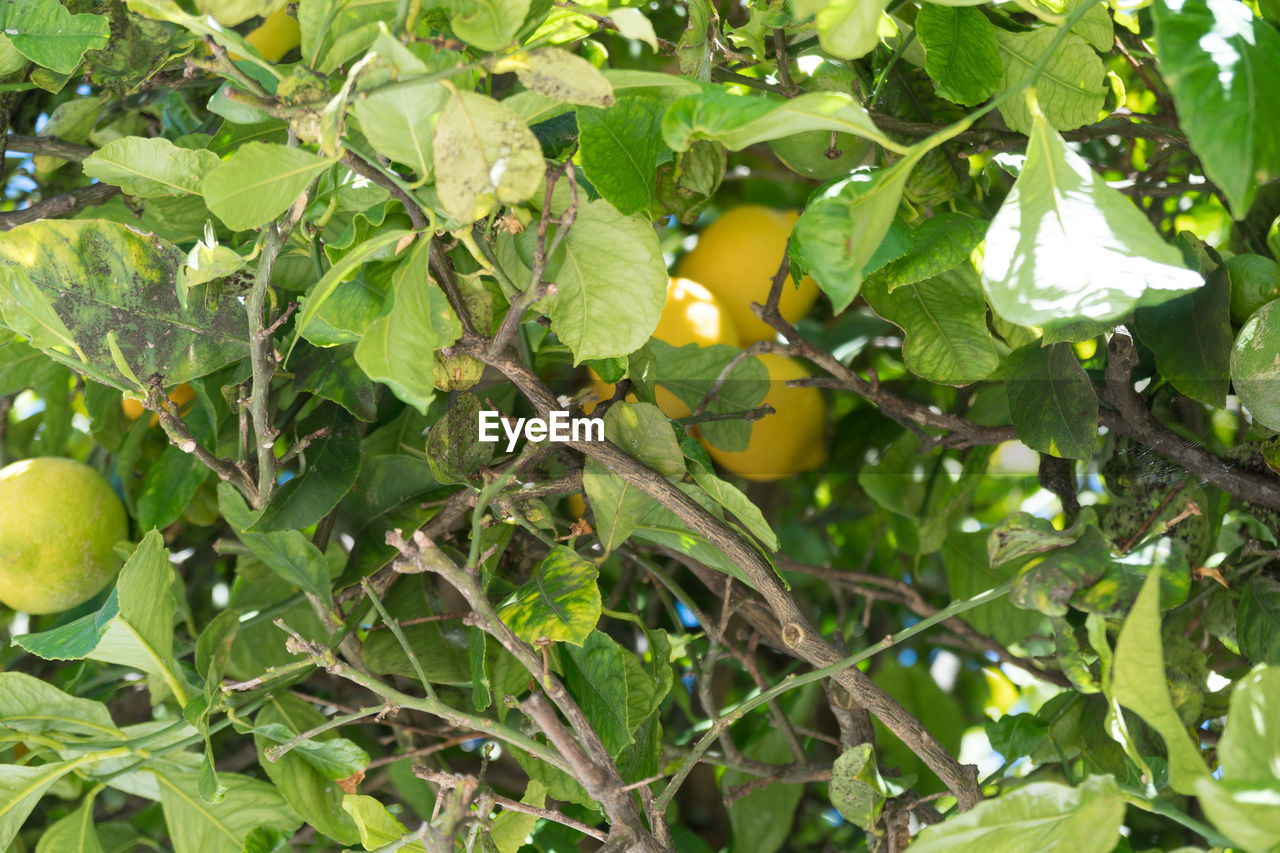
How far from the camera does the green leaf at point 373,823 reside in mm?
433

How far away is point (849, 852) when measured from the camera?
71cm

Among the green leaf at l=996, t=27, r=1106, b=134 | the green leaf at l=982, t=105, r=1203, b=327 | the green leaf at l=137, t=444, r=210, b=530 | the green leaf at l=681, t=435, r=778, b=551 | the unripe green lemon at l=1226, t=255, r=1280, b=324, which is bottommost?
the green leaf at l=137, t=444, r=210, b=530

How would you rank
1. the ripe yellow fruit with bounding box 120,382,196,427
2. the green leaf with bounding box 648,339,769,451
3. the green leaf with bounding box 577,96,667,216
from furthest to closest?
the ripe yellow fruit with bounding box 120,382,196,427 → the green leaf with bounding box 648,339,769,451 → the green leaf with bounding box 577,96,667,216

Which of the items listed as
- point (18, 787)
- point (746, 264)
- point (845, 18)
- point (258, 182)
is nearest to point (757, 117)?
point (845, 18)

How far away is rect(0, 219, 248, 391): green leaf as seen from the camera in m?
0.45

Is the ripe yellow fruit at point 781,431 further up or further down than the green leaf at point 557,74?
further down

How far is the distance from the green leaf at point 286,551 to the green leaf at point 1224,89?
1.37 feet

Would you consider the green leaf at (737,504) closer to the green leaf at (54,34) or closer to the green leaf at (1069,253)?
the green leaf at (1069,253)

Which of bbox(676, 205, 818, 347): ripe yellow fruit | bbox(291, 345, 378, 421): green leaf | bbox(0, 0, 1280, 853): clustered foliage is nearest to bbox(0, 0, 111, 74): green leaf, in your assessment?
bbox(0, 0, 1280, 853): clustered foliage

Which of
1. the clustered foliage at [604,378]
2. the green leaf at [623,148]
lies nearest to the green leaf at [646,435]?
the clustered foliage at [604,378]

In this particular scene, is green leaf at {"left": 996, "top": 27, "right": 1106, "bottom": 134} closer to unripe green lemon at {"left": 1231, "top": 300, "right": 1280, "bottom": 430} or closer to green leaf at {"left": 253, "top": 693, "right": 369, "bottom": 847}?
unripe green lemon at {"left": 1231, "top": 300, "right": 1280, "bottom": 430}

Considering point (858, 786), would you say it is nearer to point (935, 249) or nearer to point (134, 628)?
point (935, 249)

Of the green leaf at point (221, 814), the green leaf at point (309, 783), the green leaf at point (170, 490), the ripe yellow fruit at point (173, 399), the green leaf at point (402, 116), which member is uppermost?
the green leaf at point (402, 116)

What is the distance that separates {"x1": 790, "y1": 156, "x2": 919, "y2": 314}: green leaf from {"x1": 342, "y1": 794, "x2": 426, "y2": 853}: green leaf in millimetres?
297
